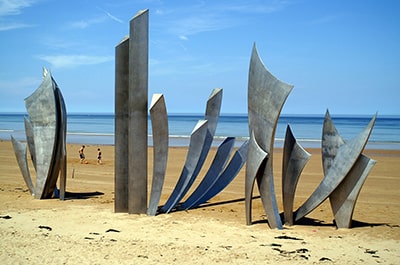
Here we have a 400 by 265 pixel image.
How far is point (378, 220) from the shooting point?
11016 millimetres

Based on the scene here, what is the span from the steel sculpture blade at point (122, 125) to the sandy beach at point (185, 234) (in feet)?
1.67

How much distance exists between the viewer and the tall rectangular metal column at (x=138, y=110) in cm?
1120

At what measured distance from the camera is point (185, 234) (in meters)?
9.55

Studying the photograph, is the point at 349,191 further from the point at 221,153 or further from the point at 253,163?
the point at 221,153

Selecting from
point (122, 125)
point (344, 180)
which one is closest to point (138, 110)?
point (122, 125)

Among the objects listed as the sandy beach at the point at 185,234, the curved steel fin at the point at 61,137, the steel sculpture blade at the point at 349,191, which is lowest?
the sandy beach at the point at 185,234

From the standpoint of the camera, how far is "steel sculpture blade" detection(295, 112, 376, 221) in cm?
954

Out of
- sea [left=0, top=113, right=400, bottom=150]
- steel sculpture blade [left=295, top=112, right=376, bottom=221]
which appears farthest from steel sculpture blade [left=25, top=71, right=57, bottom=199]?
steel sculpture blade [left=295, top=112, right=376, bottom=221]

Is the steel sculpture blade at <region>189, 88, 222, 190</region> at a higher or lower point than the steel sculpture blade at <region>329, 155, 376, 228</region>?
higher

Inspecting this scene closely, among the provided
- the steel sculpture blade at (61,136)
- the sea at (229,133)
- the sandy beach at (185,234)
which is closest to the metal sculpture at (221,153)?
the sandy beach at (185,234)

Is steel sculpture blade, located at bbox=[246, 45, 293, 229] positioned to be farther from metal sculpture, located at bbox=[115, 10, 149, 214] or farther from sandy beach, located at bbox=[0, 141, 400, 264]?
metal sculpture, located at bbox=[115, 10, 149, 214]

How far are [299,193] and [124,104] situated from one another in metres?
6.63

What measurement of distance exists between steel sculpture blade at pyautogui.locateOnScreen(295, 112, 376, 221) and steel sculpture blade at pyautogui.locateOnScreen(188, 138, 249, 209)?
2994mm

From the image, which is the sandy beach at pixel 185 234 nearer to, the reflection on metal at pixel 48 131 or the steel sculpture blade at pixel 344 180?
the steel sculpture blade at pixel 344 180
